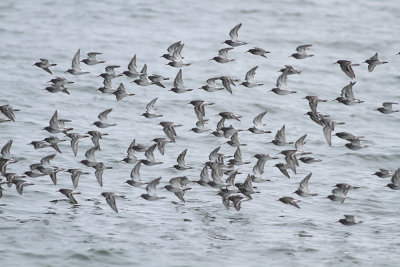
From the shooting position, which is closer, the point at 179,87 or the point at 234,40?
the point at 179,87

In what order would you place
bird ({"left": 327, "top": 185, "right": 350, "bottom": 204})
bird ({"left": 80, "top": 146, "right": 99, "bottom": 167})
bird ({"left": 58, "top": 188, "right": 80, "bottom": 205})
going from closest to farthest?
bird ({"left": 327, "top": 185, "right": 350, "bottom": 204})
bird ({"left": 58, "top": 188, "right": 80, "bottom": 205})
bird ({"left": 80, "top": 146, "right": 99, "bottom": 167})

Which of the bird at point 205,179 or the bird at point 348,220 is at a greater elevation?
the bird at point 205,179

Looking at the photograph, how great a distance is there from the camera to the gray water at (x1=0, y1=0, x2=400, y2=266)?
25406 millimetres

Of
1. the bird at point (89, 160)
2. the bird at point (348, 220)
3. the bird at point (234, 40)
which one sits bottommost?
the bird at point (348, 220)

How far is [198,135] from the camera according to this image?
119ft

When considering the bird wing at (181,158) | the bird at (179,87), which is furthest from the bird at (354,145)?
the bird at (179,87)

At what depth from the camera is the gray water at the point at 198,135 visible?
25.4 metres

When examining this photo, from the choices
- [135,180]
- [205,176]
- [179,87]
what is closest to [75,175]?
[135,180]

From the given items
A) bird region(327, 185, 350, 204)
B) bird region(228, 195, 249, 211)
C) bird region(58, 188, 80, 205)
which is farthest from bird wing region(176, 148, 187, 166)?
bird region(327, 185, 350, 204)

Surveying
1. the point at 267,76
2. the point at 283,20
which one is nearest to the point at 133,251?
the point at 267,76

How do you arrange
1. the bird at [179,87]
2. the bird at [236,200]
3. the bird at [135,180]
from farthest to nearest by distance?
the bird at [179,87]
the bird at [135,180]
the bird at [236,200]

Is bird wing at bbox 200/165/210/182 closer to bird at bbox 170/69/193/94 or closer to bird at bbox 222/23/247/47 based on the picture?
bird at bbox 170/69/193/94

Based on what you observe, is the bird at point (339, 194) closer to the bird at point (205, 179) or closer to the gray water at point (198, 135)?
the gray water at point (198, 135)

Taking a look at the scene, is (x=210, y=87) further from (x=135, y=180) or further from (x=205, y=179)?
(x=135, y=180)
